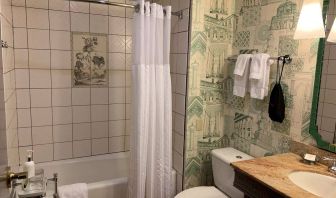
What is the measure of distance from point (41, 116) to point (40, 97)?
18 centimetres

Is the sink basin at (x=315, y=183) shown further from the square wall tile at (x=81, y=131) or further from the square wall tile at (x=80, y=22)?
the square wall tile at (x=80, y=22)

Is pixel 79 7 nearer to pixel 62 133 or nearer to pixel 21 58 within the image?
pixel 21 58

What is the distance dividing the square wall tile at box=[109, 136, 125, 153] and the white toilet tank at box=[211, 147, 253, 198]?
1.12 metres

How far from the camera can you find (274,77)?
6.07 feet

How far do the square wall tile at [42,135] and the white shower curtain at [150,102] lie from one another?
3.23 feet

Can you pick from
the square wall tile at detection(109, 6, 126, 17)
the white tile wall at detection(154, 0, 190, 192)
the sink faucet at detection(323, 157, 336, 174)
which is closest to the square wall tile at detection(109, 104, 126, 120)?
the white tile wall at detection(154, 0, 190, 192)

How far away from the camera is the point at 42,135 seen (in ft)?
8.07

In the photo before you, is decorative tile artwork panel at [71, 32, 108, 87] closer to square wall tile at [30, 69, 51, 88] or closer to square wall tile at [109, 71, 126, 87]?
square wall tile at [109, 71, 126, 87]

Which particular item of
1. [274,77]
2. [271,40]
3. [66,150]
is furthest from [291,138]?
[66,150]

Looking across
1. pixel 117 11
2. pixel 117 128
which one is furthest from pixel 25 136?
pixel 117 11

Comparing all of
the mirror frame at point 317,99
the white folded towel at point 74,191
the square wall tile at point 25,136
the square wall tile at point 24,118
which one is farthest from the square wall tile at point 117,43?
the mirror frame at point 317,99

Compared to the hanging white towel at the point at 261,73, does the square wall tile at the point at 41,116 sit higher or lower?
lower

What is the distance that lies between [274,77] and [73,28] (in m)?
1.88

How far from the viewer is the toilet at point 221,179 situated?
193cm
